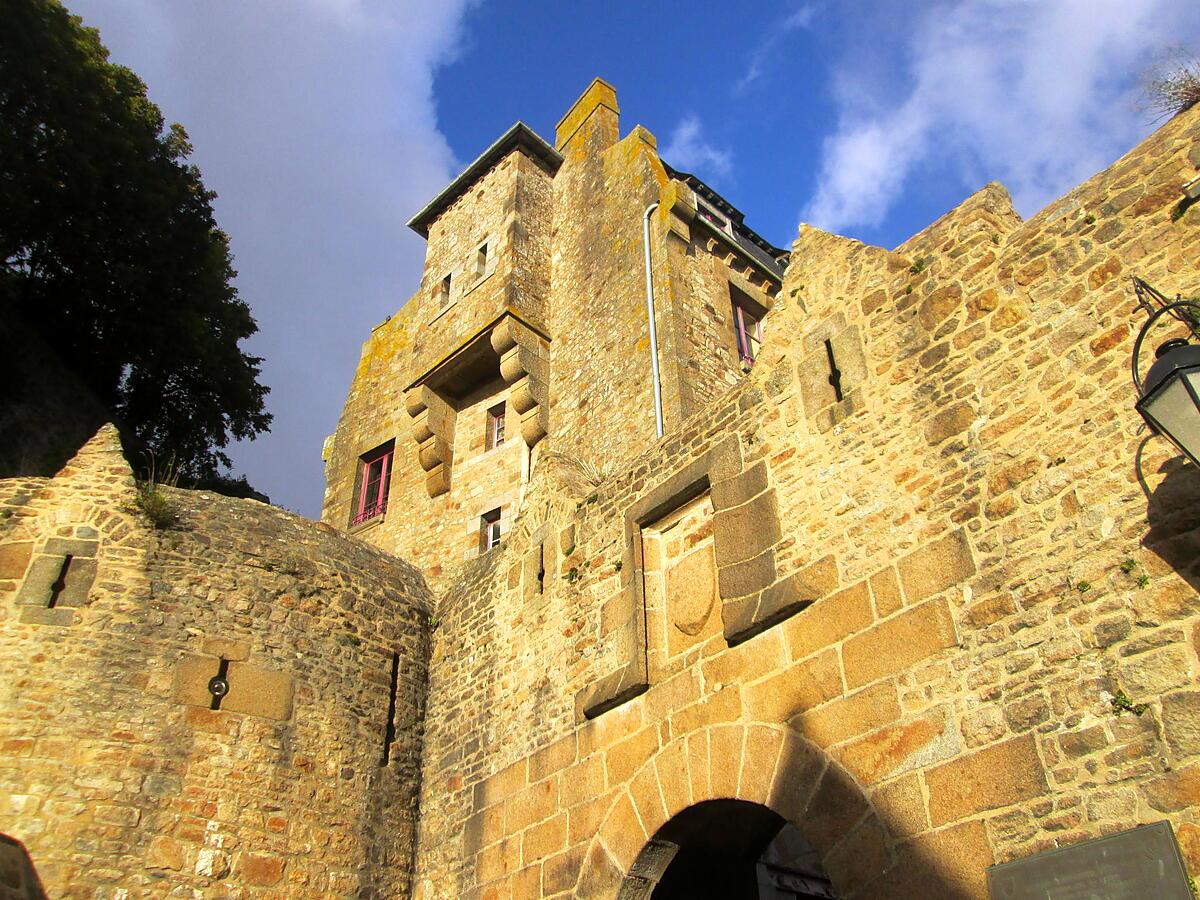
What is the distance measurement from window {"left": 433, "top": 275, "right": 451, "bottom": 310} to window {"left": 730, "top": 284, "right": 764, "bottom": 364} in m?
4.84

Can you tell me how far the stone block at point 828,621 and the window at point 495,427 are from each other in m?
9.38

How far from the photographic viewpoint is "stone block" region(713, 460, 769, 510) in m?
6.41

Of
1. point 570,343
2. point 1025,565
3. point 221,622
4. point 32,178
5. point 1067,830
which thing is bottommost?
point 1067,830

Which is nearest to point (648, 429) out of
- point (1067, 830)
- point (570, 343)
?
point (570, 343)

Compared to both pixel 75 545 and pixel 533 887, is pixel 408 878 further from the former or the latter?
pixel 75 545

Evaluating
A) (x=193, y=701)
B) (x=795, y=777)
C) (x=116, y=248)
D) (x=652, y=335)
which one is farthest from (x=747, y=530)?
(x=116, y=248)

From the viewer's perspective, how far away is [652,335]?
484 inches

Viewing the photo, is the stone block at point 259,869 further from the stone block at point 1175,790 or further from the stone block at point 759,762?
the stone block at point 1175,790

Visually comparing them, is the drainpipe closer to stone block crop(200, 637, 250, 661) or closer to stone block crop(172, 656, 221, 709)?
stone block crop(200, 637, 250, 661)

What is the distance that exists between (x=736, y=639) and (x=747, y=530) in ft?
2.36

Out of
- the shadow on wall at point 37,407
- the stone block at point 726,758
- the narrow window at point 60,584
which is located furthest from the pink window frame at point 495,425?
the stone block at point 726,758

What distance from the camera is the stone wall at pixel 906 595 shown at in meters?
4.21

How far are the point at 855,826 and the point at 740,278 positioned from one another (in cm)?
1044

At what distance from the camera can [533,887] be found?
22.4 ft
